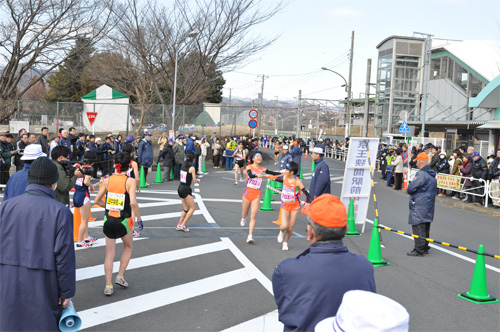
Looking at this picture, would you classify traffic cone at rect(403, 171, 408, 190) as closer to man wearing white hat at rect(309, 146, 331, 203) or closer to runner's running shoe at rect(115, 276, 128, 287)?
man wearing white hat at rect(309, 146, 331, 203)

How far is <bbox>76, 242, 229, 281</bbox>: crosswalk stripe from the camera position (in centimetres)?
731

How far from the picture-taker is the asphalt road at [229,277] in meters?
5.76

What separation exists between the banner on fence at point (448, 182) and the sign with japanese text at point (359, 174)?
25.5ft

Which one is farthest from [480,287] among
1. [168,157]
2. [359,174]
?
[168,157]

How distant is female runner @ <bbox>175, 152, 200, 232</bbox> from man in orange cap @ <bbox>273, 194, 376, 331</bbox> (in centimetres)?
721

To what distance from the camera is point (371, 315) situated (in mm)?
2115

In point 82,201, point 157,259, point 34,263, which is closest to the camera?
point 34,263

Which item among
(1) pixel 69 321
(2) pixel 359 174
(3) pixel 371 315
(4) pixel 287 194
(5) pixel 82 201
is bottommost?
(1) pixel 69 321

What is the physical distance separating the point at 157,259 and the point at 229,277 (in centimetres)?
158

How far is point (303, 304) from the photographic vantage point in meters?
2.88

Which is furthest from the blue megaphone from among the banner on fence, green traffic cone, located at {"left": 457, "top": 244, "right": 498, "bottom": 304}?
the banner on fence

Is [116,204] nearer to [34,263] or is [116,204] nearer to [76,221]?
[34,263]

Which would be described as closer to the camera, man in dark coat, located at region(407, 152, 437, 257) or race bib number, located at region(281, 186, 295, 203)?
man in dark coat, located at region(407, 152, 437, 257)

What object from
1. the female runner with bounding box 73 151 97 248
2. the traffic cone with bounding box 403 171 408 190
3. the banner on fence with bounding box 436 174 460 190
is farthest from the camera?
the traffic cone with bounding box 403 171 408 190
